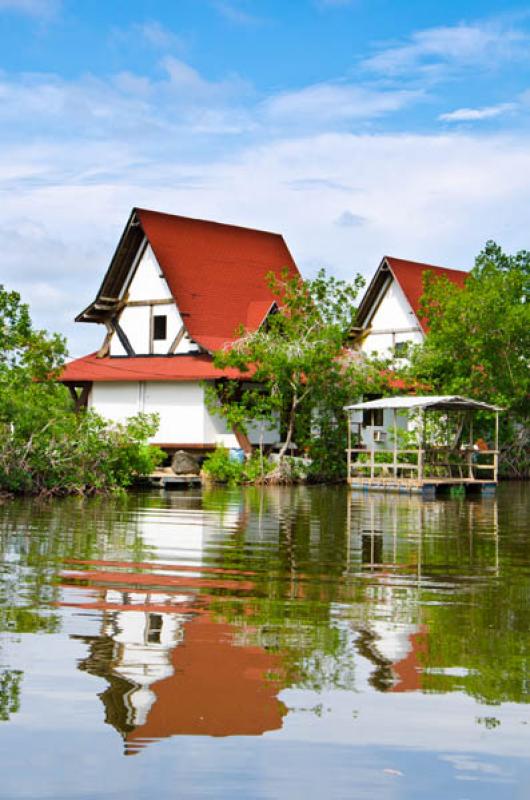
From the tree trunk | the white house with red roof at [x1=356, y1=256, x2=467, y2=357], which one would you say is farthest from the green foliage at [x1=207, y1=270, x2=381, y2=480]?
the white house with red roof at [x1=356, y1=256, x2=467, y2=357]

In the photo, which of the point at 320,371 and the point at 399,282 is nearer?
the point at 320,371

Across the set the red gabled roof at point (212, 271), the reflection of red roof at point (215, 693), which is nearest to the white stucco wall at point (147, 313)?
the red gabled roof at point (212, 271)

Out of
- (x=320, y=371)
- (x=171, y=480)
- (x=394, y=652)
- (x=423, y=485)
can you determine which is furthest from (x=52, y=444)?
(x=394, y=652)

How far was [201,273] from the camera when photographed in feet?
158

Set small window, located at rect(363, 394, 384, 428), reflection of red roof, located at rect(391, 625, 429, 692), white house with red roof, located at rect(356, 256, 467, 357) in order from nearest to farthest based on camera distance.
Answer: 1. reflection of red roof, located at rect(391, 625, 429, 692)
2. small window, located at rect(363, 394, 384, 428)
3. white house with red roof, located at rect(356, 256, 467, 357)

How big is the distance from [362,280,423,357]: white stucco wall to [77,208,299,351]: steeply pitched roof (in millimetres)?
6077

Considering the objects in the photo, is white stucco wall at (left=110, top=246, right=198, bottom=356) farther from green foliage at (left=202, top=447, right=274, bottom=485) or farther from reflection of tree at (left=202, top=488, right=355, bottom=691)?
reflection of tree at (left=202, top=488, right=355, bottom=691)

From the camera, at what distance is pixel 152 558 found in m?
15.0

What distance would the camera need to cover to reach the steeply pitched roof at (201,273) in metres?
46.3

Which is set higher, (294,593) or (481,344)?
(481,344)

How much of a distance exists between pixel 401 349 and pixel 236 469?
10.8 metres

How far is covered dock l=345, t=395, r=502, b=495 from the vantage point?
38.6 meters

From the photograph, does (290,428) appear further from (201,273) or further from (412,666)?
(412,666)

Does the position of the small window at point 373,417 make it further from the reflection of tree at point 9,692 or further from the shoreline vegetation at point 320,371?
the reflection of tree at point 9,692
